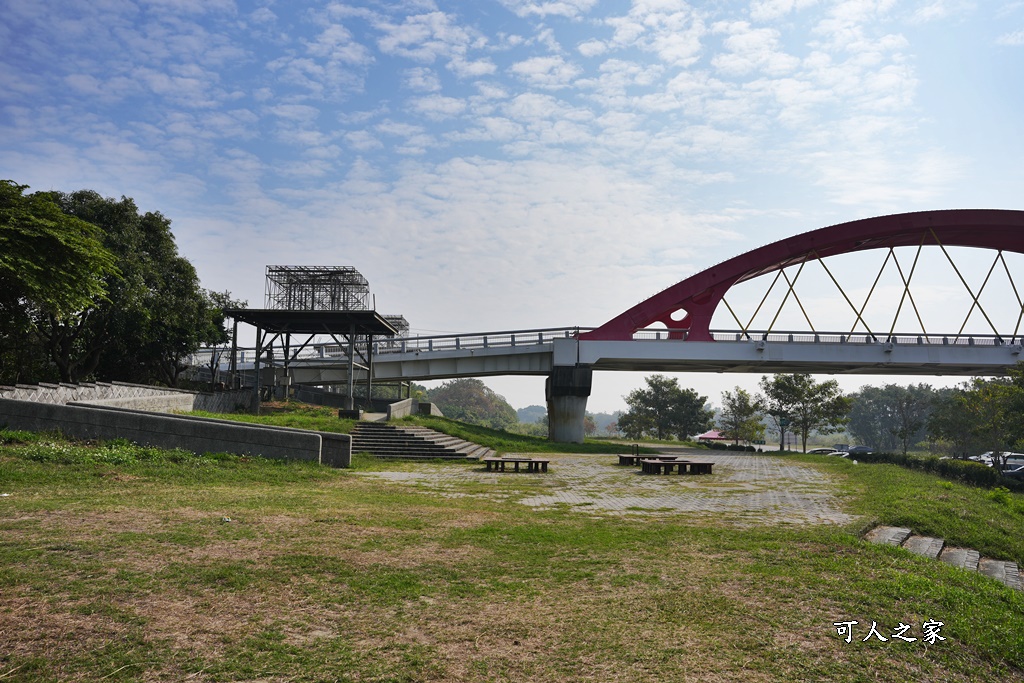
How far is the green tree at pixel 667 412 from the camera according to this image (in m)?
59.8

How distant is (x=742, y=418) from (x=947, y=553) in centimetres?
4862

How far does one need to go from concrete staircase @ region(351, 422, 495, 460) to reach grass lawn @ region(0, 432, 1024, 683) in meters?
11.4

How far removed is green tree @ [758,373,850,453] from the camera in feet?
152

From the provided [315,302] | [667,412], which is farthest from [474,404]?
[315,302]

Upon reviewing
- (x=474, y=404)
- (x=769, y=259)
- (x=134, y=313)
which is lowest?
(x=474, y=404)

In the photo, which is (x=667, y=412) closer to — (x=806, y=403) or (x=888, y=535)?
(x=806, y=403)

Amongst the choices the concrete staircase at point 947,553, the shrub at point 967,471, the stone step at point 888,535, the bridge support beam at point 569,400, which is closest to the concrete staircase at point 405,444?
the bridge support beam at point 569,400

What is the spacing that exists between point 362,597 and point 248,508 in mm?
4866

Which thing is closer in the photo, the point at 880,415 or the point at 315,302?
the point at 315,302

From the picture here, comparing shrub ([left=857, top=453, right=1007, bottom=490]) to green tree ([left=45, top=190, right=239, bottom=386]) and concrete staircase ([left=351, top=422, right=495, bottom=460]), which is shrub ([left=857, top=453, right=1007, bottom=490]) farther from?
green tree ([left=45, top=190, right=239, bottom=386])

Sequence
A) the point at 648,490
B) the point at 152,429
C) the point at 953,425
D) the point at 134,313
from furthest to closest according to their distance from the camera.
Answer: the point at 953,425 → the point at 134,313 → the point at 152,429 → the point at 648,490

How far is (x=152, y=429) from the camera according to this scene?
16031 mm

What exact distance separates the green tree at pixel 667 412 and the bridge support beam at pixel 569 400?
76.2ft

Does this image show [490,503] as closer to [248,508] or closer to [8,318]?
[248,508]
